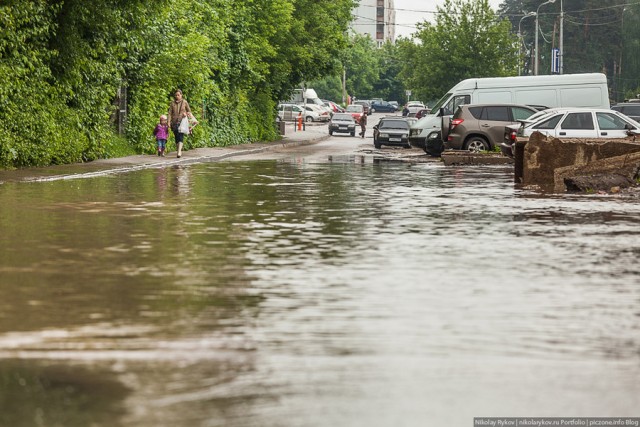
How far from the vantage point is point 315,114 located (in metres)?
110

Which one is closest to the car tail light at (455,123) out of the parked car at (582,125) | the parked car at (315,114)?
the parked car at (582,125)

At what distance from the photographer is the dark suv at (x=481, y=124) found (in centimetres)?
3834

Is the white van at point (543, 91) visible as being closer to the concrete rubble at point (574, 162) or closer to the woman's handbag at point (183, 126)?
the woman's handbag at point (183, 126)

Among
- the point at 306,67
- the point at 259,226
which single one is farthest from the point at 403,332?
the point at 306,67

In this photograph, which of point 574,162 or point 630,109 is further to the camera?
point 630,109

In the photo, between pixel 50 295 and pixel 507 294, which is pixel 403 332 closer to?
pixel 507 294

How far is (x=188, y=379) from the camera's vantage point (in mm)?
6797

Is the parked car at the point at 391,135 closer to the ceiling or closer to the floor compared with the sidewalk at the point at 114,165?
closer to the floor

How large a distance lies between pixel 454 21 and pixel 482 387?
76509mm

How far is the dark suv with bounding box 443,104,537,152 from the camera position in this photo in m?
38.3

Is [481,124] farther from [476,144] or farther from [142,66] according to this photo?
[142,66]

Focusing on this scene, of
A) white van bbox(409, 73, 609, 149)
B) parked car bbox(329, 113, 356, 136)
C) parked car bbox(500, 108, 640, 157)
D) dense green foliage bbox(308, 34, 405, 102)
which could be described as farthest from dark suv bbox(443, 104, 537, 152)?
dense green foliage bbox(308, 34, 405, 102)

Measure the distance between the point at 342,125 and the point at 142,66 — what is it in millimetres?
43297

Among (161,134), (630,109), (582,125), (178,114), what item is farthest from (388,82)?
(582,125)
